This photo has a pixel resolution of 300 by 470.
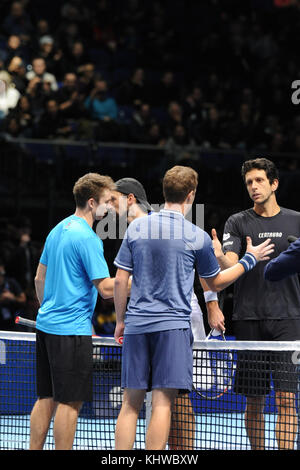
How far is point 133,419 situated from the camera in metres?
5.08

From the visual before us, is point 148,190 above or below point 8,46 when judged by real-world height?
below

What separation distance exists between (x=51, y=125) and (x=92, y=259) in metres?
7.85

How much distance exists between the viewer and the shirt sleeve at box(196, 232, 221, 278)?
5188mm

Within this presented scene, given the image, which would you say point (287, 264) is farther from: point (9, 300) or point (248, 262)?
point (9, 300)

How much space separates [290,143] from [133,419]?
32.3 ft

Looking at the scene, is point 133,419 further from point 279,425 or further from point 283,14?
point 283,14

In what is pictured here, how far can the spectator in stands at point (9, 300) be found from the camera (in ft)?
35.4

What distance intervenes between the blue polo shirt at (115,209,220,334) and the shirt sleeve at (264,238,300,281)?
468mm

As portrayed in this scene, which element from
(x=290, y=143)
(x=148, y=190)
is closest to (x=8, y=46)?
(x=148, y=190)

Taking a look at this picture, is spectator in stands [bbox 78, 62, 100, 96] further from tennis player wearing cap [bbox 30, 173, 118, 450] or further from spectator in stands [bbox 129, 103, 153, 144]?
tennis player wearing cap [bbox 30, 173, 118, 450]

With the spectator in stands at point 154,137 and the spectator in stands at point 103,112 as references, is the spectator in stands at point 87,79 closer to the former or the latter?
the spectator in stands at point 103,112

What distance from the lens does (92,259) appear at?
5328 millimetres

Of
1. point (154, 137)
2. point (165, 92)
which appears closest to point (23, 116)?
point (154, 137)

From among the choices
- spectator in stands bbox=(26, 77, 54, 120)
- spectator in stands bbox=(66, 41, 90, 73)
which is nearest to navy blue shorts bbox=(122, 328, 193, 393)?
spectator in stands bbox=(26, 77, 54, 120)
